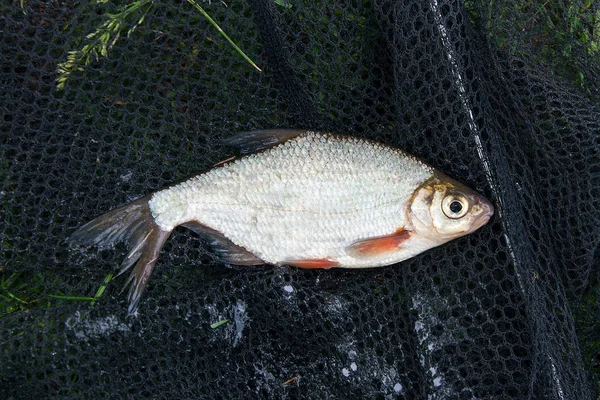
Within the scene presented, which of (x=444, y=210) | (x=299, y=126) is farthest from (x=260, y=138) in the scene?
(x=444, y=210)

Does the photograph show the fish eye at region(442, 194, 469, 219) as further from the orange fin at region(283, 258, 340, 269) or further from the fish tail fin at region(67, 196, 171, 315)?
the fish tail fin at region(67, 196, 171, 315)

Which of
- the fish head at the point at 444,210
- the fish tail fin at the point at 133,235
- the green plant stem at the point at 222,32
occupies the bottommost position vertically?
the fish tail fin at the point at 133,235

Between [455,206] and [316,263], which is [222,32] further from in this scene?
[455,206]

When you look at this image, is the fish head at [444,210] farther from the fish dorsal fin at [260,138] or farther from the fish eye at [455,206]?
the fish dorsal fin at [260,138]

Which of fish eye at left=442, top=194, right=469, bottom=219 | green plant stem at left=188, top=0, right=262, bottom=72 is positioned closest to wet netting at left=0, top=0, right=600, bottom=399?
green plant stem at left=188, top=0, right=262, bottom=72

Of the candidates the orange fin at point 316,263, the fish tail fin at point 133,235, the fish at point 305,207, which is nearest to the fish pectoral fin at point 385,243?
the fish at point 305,207

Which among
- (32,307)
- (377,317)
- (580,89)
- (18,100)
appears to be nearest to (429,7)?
(580,89)
